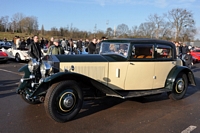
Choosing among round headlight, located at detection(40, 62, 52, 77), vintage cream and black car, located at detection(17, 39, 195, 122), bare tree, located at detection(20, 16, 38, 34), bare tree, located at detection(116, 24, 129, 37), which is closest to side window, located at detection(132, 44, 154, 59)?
vintage cream and black car, located at detection(17, 39, 195, 122)

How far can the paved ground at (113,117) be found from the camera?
13.0 ft

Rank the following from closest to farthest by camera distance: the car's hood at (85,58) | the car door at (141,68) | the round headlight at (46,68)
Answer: the round headlight at (46,68)
the car's hood at (85,58)
the car door at (141,68)

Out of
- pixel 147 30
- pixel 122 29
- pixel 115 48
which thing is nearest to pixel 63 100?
pixel 115 48

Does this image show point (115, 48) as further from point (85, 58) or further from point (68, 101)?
point (68, 101)

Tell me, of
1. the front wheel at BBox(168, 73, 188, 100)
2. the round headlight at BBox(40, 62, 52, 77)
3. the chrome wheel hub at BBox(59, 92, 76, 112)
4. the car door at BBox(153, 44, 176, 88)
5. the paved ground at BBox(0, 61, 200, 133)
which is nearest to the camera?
the paved ground at BBox(0, 61, 200, 133)

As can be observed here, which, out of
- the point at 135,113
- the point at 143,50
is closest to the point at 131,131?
the point at 135,113

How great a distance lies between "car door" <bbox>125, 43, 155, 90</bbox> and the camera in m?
5.25

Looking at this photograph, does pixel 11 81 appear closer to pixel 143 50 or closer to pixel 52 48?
pixel 52 48

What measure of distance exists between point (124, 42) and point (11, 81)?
483cm

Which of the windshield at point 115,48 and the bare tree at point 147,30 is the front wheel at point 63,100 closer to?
the windshield at point 115,48

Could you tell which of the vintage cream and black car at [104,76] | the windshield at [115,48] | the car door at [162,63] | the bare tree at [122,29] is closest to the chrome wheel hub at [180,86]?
the vintage cream and black car at [104,76]

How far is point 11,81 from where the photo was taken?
7.94 m

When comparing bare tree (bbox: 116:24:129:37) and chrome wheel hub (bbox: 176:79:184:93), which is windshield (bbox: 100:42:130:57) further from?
bare tree (bbox: 116:24:129:37)

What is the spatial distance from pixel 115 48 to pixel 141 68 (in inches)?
33.4
